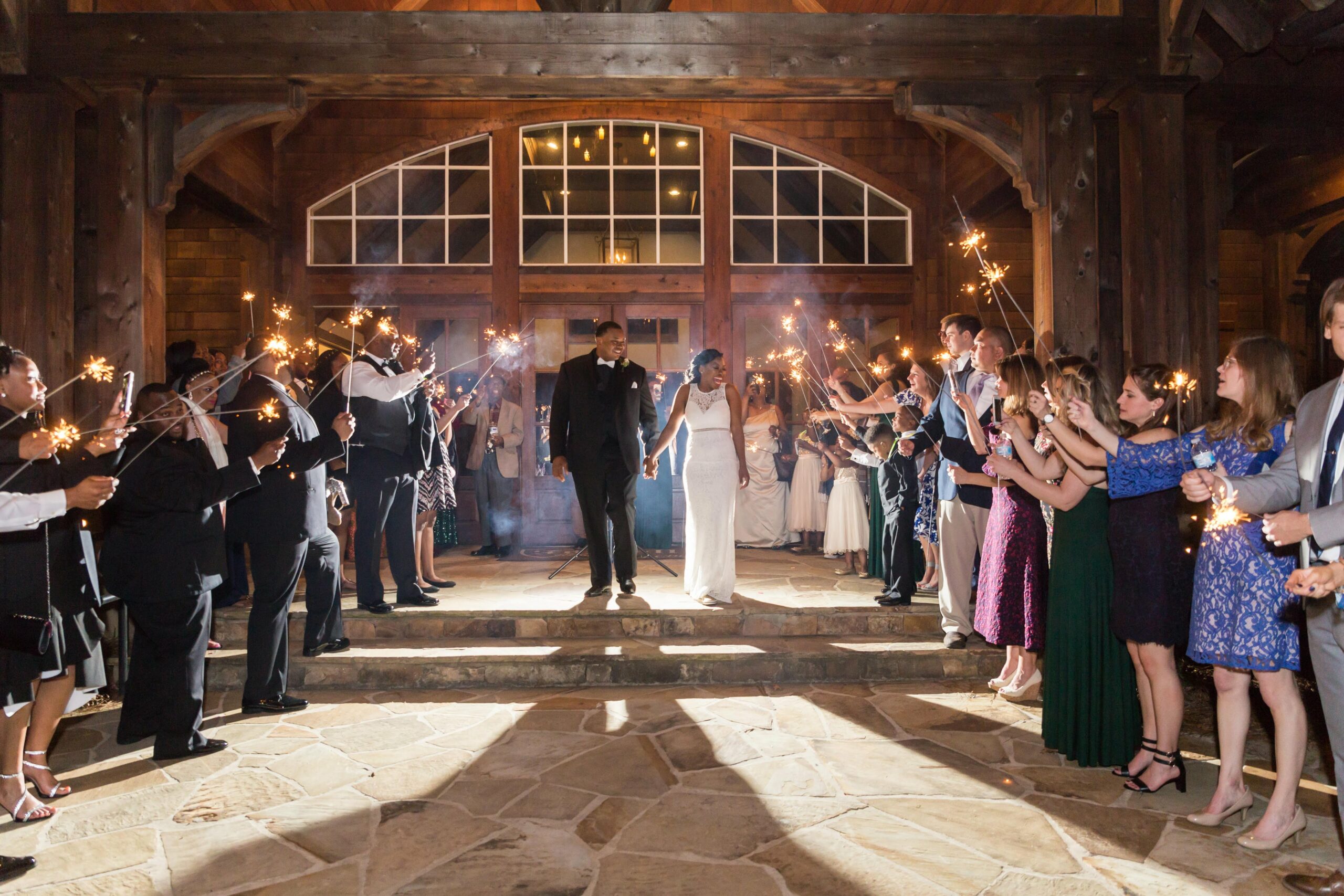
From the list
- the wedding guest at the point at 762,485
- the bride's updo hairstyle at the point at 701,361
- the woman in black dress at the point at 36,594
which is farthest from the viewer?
the wedding guest at the point at 762,485

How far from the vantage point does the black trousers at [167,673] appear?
4020 millimetres

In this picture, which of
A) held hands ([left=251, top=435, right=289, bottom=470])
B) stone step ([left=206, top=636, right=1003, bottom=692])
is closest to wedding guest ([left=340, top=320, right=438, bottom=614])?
stone step ([left=206, top=636, right=1003, bottom=692])

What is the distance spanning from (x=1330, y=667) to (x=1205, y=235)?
5.35m

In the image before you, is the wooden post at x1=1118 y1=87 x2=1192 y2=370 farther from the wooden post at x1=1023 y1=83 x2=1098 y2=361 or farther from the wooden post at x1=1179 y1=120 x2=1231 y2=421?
the wooden post at x1=1179 y1=120 x2=1231 y2=421

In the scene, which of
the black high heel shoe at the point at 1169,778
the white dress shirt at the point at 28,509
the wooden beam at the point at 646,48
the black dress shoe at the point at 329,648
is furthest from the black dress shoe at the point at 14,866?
the wooden beam at the point at 646,48

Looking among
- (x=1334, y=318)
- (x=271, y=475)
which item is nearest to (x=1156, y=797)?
(x=1334, y=318)

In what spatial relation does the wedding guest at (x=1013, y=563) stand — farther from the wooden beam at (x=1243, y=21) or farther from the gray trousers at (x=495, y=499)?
the gray trousers at (x=495, y=499)

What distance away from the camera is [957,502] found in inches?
210

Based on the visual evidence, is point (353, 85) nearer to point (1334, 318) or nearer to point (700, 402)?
point (700, 402)

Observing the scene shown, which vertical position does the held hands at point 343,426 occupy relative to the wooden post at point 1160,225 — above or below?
below

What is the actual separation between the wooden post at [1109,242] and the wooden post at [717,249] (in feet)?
13.0

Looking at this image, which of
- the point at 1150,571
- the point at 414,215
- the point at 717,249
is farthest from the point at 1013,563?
the point at 414,215

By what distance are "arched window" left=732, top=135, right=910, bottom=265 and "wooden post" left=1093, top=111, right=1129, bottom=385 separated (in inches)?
123

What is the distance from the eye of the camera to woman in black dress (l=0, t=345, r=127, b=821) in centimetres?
334
